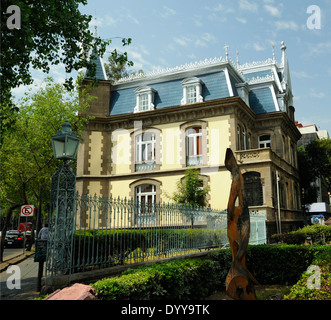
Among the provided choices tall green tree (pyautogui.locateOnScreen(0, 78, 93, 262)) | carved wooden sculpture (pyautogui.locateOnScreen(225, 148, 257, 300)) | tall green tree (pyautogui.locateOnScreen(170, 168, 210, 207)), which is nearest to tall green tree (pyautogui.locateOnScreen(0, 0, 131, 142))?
carved wooden sculpture (pyautogui.locateOnScreen(225, 148, 257, 300))

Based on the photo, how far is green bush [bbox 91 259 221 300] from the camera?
5547mm

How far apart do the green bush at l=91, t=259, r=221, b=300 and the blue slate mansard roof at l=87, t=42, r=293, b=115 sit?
15.7 m

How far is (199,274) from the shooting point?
8742 mm

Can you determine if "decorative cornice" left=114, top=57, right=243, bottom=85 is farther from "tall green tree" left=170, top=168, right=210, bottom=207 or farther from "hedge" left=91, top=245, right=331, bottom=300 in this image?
"hedge" left=91, top=245, right=331, bottom=300

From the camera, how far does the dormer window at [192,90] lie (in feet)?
78.0

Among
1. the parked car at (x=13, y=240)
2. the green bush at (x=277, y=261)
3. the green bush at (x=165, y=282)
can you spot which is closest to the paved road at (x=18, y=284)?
the green bush at (x=165, y=282)

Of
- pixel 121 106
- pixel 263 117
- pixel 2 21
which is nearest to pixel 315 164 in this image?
pixel 263 117

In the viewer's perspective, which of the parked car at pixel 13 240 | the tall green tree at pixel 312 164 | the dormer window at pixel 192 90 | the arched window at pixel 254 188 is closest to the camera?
the arched window at pixel 254 188

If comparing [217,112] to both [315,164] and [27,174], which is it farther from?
[315,164]

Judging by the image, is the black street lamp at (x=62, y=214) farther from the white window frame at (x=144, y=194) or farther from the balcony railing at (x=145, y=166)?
the balcony railing at (x=145, y=166)

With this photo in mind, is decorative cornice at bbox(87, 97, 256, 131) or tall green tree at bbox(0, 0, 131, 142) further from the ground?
decorative cornice at bbox(87, 97, 256, 131)

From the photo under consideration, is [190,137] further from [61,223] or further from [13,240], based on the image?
[13,240]

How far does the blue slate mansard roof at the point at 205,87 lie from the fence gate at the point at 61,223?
1775cm
